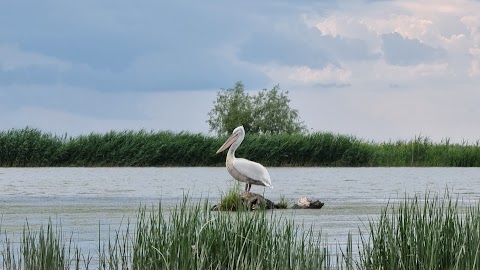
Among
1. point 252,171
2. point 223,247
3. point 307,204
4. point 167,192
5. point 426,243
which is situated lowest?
point 223,247

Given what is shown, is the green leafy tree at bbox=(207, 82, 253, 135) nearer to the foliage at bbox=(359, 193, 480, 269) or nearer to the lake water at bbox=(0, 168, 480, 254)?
the lake water at bbox=(0, 168, 480, 254)

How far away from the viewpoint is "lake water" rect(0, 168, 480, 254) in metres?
14.4

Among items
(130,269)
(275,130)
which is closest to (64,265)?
(130,269)

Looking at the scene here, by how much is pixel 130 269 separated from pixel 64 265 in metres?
0.72

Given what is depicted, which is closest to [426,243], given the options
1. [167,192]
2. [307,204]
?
[307,204]

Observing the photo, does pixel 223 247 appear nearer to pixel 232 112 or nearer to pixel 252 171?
pixel 252 171

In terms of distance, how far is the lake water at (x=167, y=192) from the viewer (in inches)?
566

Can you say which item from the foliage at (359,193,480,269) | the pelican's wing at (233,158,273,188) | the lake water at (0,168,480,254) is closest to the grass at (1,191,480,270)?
the foliage at (359,193,480,269)

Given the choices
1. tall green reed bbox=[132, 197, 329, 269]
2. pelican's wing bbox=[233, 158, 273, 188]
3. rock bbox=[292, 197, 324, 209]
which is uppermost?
pelican's wing bbox=[233, 158, 273, 188]

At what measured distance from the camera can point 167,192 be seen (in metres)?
23.8

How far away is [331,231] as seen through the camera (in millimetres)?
12883

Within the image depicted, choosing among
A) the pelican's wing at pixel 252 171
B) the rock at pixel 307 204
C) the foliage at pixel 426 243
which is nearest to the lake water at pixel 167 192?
the rock at pixel 307 204

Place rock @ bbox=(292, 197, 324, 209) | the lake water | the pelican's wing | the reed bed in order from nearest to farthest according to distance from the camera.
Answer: the lake water
rock @ bbox=(292, 197, 324, 209)
the pelican's wing
the reed bed

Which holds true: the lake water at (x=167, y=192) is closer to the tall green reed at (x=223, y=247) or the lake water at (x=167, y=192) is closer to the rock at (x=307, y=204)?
the rock at (x=307, y=204)
